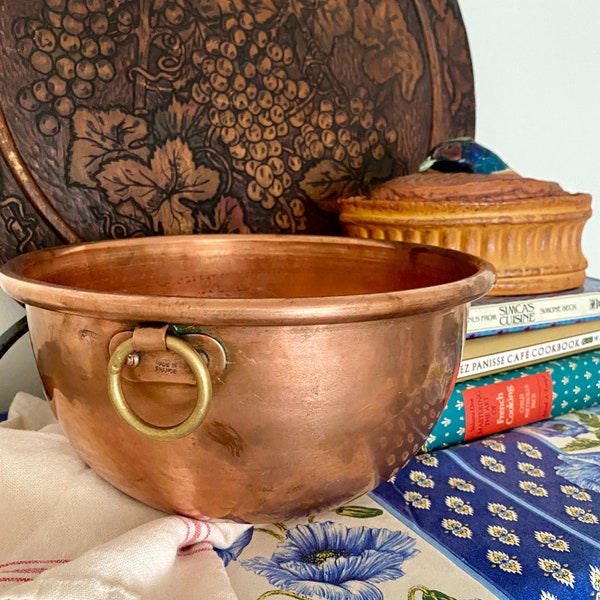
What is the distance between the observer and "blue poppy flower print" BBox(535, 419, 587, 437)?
604 millimetres

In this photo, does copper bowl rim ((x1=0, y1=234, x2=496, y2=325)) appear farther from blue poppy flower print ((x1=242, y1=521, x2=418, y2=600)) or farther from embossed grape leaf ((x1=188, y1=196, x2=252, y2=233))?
embossed grape leaf ((x1=188, y1=196, x2=252, y2=233))

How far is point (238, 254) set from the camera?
1.92 feet

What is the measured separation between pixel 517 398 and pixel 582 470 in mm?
101

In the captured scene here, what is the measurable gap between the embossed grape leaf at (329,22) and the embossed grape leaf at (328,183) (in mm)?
140

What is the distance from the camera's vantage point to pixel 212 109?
677mm

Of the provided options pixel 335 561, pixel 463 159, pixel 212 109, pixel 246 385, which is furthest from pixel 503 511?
pixel 212 109

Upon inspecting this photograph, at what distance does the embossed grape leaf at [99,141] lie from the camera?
61 cm

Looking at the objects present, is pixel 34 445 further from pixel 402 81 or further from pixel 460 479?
pixel 402 81

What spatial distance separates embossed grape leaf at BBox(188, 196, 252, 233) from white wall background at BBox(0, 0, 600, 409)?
0.51 metres

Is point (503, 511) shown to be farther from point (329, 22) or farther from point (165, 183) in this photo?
point (329, 22)

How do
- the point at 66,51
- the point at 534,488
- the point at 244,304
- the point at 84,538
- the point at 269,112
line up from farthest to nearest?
1. the point at 269,112
2. the point at 66,51
3. the point at 534,488
4. the point at 84,538
5. the point at 244,304

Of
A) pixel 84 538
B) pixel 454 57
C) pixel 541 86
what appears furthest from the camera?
pixel 541 86

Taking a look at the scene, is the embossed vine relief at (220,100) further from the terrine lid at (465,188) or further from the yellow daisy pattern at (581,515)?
the yellow daisy pattern at (581,515)

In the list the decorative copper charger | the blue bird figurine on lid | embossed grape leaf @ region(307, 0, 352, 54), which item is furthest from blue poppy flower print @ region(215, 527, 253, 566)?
embossed grape leaf @ region(307, 0, 352, 54)
